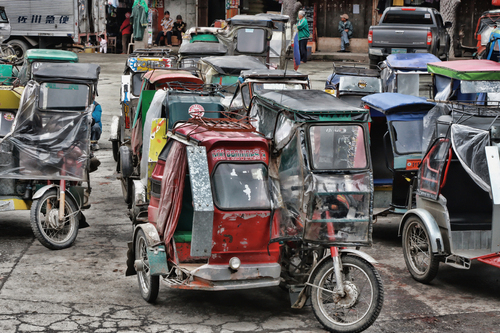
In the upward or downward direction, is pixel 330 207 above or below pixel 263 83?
below

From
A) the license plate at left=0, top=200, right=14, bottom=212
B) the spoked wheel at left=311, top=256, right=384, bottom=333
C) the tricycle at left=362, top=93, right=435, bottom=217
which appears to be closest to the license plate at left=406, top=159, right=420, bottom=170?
the tricycle at left=362, top=93, right=435, bottom=217

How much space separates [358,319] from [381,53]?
642 inches

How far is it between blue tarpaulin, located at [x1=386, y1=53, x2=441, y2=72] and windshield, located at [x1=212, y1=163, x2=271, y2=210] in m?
9.66

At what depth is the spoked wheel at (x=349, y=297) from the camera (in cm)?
636

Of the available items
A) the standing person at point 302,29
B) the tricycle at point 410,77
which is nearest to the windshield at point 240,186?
the tricycle at point 410,77

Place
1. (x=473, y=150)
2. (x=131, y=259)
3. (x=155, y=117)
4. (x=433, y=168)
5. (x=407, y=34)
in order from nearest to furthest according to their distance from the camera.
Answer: (x=131, y=259) < (x=473, y=150) < (x=433, y=168) < (x=155, y=117) < (x=407, y=34)

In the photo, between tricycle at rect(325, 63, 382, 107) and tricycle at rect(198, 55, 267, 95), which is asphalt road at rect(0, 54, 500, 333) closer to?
tricycle at rect(198, 55, 267, 95)

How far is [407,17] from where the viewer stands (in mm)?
23016

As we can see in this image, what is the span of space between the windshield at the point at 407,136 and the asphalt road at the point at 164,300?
4.87 ft

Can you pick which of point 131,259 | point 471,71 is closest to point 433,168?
point 471,71

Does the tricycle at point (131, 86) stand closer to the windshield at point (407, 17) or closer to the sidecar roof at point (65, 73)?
the sidecar roof at point (65, 73)

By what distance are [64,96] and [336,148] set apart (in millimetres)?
5221

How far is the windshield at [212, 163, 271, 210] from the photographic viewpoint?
6.73 m

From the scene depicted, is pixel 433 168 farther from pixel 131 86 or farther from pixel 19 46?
pixel 19 46
